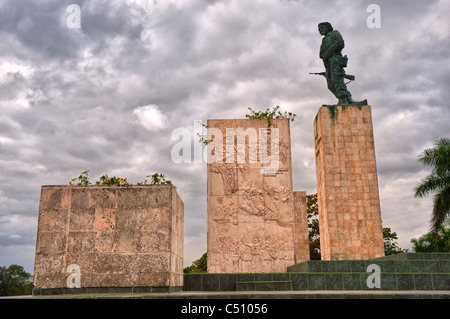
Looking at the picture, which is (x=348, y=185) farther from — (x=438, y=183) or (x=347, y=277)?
(x=347, y=277)

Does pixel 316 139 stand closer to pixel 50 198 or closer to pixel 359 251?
pixel 359 251

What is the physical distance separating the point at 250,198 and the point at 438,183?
32.2ft

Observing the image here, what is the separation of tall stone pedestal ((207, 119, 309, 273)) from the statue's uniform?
5898 mm

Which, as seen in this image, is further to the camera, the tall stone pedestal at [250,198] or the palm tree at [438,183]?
the palm tree at [438,183]

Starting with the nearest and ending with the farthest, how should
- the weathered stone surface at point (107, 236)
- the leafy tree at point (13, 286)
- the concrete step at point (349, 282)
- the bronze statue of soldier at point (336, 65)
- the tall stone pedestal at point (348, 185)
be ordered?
the weathered stone surface at point (107, 236)
the leafy tree at point (13, 286)
the concrete step at point (349, 282)
the tall stone pedestal at point (348, 185)
the bronze statue of soldier at point (336, 65)

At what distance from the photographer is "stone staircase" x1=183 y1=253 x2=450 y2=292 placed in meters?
9.83

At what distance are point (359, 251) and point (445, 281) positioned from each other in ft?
22.5

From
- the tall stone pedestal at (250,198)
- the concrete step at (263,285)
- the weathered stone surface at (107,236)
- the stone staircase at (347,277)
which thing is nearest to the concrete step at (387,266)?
the stone staircase at (347,277)

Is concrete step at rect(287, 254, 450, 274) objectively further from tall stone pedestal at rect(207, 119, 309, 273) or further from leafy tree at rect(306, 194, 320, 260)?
leafy tree at rect(306, 194, 320, 260)

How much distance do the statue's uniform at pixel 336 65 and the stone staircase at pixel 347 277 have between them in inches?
383

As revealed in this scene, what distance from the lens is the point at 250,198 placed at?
13789mm

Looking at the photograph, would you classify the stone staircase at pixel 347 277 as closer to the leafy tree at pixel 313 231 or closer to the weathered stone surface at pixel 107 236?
the weathered stone surface at pixel 107 236

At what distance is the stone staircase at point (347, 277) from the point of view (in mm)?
9828
